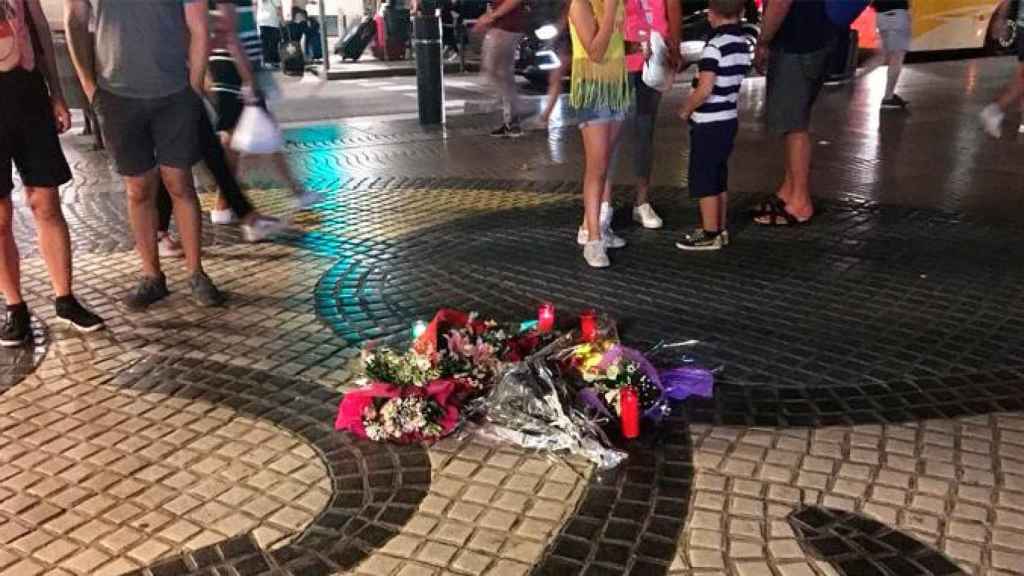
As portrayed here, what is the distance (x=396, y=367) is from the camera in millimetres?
3512

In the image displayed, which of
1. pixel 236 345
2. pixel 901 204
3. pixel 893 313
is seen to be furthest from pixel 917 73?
pixel 236 345

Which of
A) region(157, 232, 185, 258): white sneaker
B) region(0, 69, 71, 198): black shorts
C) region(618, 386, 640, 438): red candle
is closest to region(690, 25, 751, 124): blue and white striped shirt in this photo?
region(618, 386, 640, 438): red candle

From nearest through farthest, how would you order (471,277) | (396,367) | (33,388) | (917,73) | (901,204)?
1. (396,367)
2. (33,388)
3. (471,277)
4. (901,204)
5. (917,73)

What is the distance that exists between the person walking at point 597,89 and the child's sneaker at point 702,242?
60 cm

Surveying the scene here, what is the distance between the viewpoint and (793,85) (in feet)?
19.8

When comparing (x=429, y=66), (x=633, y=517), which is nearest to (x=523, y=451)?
(x=633, y=517)

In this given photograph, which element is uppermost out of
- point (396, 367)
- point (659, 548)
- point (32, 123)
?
point (32, 123)

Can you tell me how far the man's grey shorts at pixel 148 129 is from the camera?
446 centimetres

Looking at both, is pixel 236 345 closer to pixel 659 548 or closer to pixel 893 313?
pixel 659 548

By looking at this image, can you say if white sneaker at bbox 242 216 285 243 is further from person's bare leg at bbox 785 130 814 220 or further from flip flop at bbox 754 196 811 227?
person's bare leg at bbox 785 130 814 220

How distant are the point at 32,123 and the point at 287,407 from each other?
1.91 meters

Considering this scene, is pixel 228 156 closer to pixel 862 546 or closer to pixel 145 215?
pixel 145 215

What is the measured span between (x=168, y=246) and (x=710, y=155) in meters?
3.48

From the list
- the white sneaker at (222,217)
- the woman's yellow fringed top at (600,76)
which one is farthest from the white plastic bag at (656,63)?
the white sneaker at (222,217)
